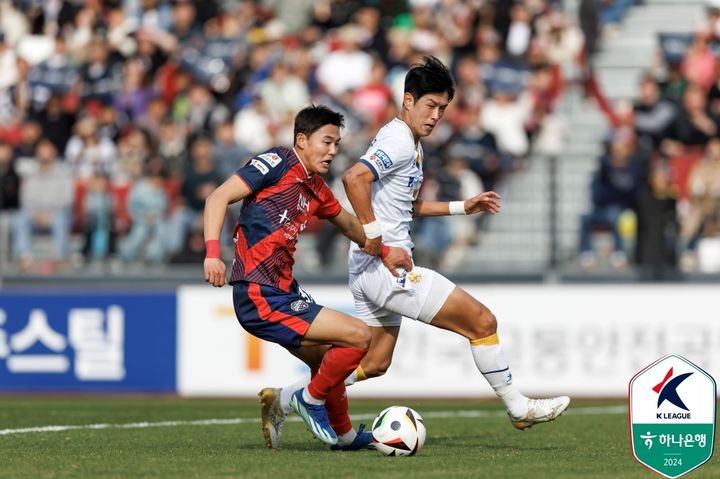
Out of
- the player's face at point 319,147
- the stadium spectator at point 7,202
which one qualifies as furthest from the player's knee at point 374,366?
the stadium spectator at point 7,202

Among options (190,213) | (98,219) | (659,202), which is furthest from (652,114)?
(98,219)

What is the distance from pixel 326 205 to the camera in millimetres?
9922

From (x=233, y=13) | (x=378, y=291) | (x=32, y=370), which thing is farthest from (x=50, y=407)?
(x=233, y=13)

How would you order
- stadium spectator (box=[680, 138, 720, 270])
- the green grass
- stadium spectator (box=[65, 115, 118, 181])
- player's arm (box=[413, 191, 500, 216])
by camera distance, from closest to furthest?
the green grass
player's arm (box=[413, 191, 500, 216])
stadium spectator (box=[680, 138, 720, 270])
stadium spectator (box=[65, 115, 118, 181])

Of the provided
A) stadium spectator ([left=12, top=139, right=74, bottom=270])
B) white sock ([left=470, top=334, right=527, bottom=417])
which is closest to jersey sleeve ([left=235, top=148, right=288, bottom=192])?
white sock ([left=470, top=334, right=527, bottom=417])

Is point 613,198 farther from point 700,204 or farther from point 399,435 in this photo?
point 399,435

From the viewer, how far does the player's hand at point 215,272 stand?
8.80 m

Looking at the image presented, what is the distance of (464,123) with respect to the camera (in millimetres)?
19109

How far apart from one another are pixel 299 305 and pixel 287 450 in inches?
43.3

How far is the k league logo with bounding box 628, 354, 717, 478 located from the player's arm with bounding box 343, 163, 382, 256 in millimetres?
2823

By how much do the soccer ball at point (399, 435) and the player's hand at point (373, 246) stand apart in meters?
1.14

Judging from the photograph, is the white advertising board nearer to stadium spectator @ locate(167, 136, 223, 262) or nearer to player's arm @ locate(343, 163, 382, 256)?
stadium spectator @ locate(167, 136, 223, 262)

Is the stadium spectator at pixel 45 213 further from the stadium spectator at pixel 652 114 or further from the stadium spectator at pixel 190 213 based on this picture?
the stadium spectator at pixel 652 114

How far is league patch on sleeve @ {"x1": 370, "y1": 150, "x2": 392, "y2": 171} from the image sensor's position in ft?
33.1
